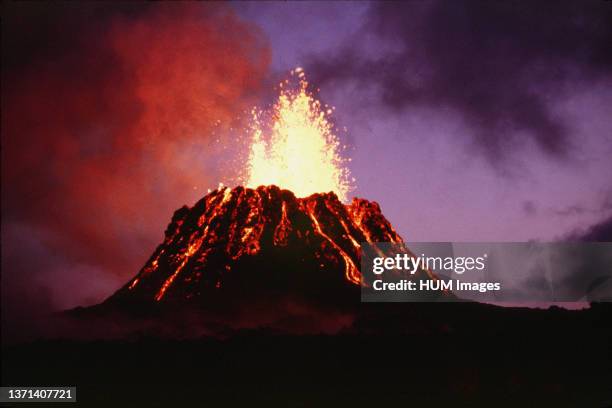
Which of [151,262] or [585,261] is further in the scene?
[151,262]

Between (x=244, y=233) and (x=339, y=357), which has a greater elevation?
(x=244, y=233)

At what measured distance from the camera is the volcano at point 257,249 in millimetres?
49562

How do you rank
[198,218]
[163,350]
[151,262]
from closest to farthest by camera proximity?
1. [163,350]
2. [151,262]
3. [198,218]

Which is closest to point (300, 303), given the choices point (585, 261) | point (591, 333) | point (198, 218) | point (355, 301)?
point (355, 301)

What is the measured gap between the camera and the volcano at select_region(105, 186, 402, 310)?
49562 mm

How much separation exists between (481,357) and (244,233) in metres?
21.4

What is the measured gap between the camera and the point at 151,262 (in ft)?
171

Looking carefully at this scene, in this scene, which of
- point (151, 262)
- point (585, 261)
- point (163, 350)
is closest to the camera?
point (585, 261)

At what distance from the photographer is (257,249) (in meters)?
53.6

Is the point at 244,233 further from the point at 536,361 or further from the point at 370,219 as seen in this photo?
the point at 536,361

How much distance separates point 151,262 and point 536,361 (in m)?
30.7

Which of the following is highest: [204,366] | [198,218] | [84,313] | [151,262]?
[198,218]

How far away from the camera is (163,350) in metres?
47.6

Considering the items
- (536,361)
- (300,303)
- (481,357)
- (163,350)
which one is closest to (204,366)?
(163,350)
